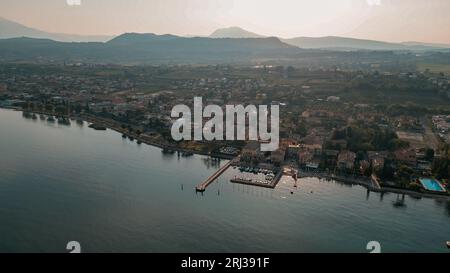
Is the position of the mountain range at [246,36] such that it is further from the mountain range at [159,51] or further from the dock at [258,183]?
the dock at [258,183]

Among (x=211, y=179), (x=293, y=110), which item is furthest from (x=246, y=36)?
(x=211, y=179)

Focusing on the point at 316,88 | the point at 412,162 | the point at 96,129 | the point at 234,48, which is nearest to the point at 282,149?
the point at 412,162

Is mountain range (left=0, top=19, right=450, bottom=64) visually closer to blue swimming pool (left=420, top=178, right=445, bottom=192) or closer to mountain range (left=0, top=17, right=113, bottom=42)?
mountain range (left=0, top=17, right=113, bottom=42)

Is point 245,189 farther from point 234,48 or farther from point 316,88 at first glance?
point 234,48

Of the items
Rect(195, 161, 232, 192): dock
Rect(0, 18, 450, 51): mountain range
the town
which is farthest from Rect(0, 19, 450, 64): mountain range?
Rect(195, 161, 232, 192): dock

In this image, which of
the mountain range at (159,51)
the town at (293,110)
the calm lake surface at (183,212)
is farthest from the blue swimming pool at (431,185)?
the mountain range at (159,51)

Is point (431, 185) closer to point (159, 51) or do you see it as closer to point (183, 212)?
point (183, 212)
